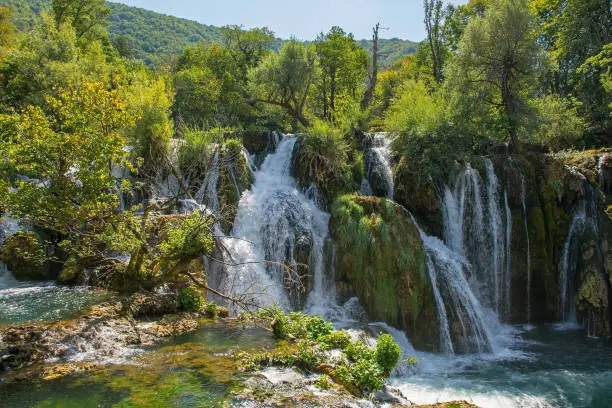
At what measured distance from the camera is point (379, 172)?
1872 centimetres

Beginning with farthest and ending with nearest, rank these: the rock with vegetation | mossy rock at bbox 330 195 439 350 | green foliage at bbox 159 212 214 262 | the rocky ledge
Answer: the rock with vegetation < mossy rock at bbox 330 195 439 350 < green foliage at bbox 159 212 214 262 < the rocky ledge

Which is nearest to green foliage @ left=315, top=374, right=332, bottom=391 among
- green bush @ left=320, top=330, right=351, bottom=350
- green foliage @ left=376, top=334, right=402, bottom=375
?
green foliage @ left=376, top=334, right=402, bottom=375

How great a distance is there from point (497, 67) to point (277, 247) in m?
14.4

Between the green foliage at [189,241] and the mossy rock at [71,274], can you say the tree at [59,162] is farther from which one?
the mossy rock at [71,274]

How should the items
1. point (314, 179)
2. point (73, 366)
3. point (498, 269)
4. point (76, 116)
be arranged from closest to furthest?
1. point (73, 366)
2. point (76, 116)
3. point (498, 269)
4. point (314, 179)

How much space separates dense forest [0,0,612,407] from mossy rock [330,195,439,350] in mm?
56

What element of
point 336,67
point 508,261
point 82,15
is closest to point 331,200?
point 508,261

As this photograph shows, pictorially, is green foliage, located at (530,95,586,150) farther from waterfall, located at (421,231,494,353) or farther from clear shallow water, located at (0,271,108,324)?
clear shallow water, located at (0,271,108,324)

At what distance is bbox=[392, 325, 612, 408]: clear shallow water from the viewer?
33.2 ft

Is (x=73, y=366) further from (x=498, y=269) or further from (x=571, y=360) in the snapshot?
(x=498, y=269)

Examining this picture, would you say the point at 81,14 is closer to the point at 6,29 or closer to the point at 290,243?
the point at 6,29

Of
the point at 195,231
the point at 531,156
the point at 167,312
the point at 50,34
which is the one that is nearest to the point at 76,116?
the point at 195,231

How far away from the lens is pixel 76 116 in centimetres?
841

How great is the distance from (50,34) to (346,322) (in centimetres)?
2433
